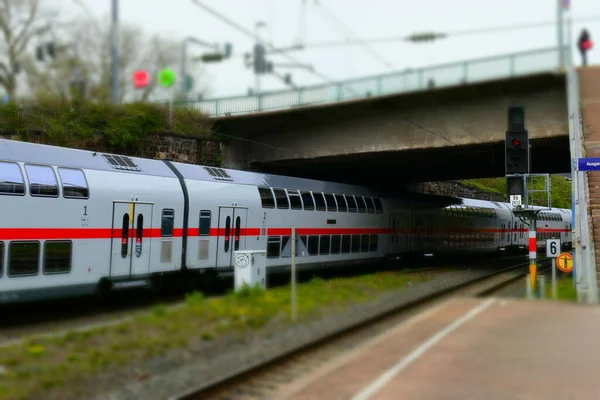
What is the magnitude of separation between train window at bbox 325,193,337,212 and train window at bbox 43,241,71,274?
11.7 metres

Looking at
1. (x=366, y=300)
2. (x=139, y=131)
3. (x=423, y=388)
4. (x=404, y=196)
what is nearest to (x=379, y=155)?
(x=404, y=196)

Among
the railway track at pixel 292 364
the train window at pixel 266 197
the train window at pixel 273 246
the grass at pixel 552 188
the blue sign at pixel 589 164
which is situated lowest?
the railway track at pixel 292 364

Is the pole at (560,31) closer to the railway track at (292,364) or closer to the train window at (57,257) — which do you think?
the railway track at (292,364)

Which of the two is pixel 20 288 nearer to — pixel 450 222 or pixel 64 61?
pixel 64 61

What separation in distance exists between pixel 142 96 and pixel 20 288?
1193 centimetres

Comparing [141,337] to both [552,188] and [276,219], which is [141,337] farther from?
[552,188]

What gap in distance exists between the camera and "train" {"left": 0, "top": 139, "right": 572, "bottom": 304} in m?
11.8

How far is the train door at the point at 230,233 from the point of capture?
1728cm

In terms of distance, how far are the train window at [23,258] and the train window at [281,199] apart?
30.0 ft

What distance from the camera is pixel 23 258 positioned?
1161 cm

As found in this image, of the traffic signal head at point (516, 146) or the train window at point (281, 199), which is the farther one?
the train window at point (281, 199)

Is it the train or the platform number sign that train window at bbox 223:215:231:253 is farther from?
the platform number sign

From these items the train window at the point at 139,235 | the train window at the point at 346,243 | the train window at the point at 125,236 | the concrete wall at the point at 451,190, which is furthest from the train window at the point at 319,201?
the concrete wall at the point at 451,190

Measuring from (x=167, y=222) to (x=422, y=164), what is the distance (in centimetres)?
1791
